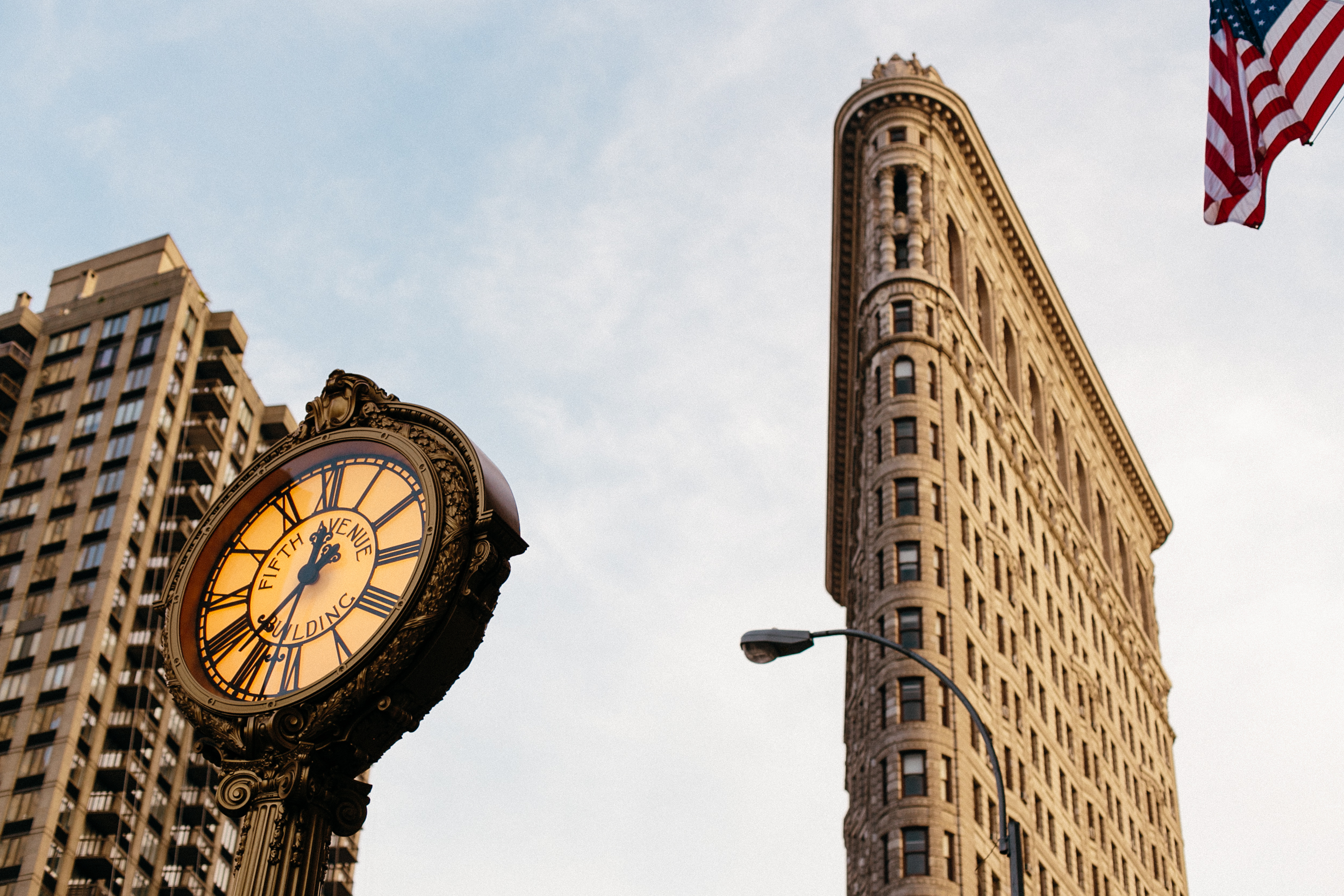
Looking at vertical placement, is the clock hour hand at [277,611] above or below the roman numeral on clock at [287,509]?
below

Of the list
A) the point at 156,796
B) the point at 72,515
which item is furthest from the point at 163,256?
the point at 156,796

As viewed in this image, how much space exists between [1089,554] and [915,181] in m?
25.0

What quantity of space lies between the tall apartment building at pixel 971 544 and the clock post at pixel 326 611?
158 feet

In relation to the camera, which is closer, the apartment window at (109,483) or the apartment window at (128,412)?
the apartment window at (109,483)

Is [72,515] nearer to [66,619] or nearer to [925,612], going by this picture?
[66,619]

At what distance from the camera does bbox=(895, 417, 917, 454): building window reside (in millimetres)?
64562

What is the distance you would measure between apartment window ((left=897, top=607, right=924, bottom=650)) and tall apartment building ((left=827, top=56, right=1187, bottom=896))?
0.28 feet

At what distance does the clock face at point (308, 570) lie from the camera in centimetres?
740

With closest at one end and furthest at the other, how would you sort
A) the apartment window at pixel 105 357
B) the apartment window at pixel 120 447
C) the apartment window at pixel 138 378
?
the apartment window at pixel 120 447, the apartment window at pixel 138 378, the apartment window at pixel 105 357

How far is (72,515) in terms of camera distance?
8838 cm

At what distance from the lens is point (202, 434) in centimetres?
9488

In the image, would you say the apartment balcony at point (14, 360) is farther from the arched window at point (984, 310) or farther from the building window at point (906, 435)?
the building window at point (906, 435)

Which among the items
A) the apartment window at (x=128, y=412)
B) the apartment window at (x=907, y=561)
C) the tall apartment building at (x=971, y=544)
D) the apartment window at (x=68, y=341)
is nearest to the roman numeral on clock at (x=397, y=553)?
the tall apartment building at (x=971, y=544)

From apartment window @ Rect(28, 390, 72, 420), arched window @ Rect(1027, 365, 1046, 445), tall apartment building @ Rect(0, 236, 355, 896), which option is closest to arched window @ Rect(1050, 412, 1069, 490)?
arched window @ Rect(1027, 365, 1046, 445)
